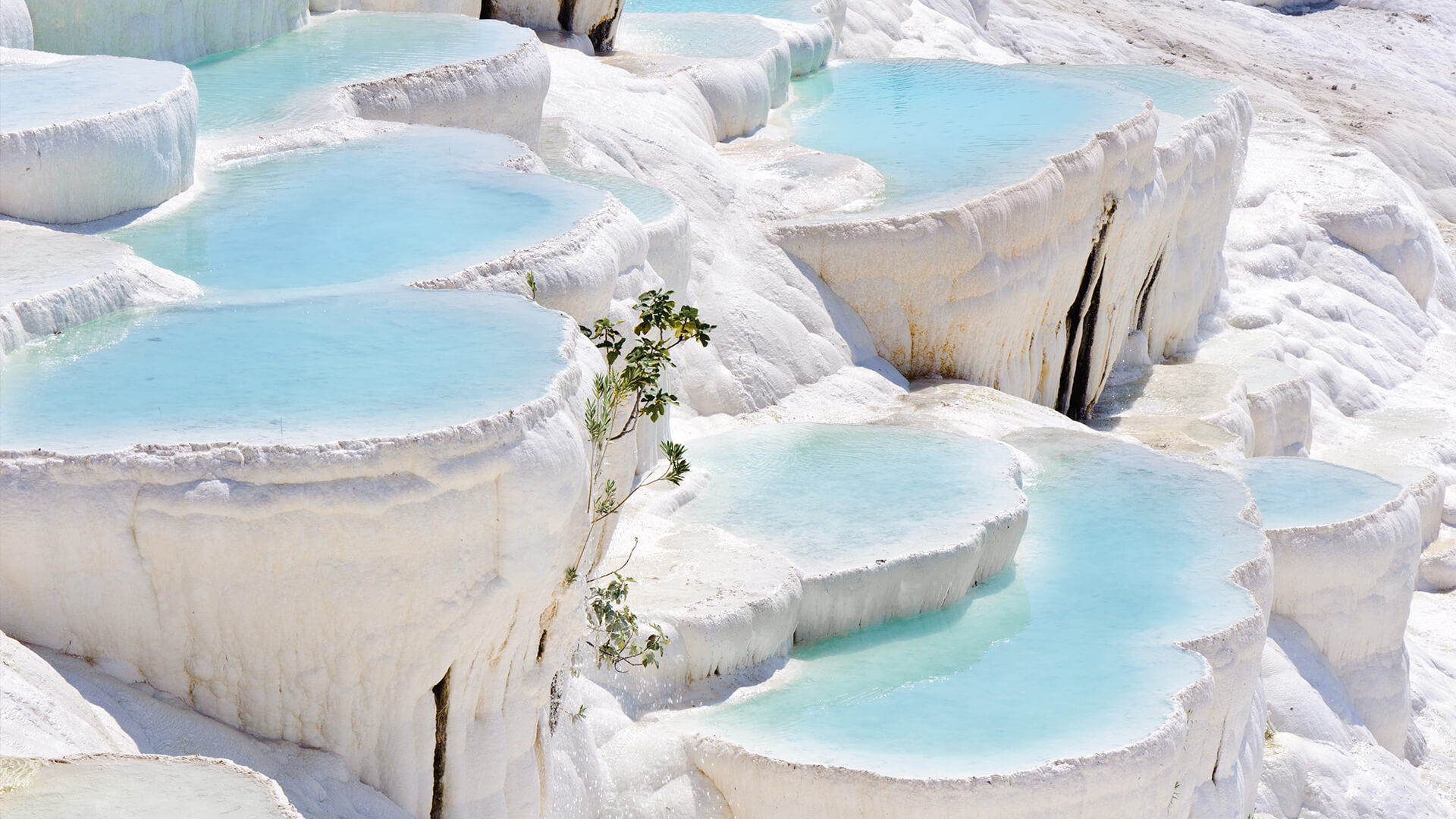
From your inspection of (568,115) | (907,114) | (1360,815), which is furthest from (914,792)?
(907,114)

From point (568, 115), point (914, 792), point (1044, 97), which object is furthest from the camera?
point (1044, 97)

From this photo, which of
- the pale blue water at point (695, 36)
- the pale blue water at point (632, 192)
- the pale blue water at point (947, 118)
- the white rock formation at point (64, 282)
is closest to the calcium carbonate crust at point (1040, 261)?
the pale blue water at point (947, 118)

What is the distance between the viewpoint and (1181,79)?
14672mm

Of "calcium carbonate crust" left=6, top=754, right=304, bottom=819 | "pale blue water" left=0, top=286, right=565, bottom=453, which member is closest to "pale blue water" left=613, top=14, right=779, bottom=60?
"pale blue water" left=0, top=286, right=565, bottom=453

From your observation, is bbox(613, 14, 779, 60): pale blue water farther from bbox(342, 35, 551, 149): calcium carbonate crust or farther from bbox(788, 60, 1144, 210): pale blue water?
bbox(342, 35, 551, 149): calcium carbonate crust

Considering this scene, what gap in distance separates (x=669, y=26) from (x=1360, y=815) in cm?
843

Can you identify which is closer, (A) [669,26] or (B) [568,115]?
(B) [568,115]

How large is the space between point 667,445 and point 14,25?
4254 millimetres

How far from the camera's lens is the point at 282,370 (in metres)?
5.04

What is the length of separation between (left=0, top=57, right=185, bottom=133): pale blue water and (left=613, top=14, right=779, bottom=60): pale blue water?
5868 mm

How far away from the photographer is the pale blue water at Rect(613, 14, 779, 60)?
1302cm

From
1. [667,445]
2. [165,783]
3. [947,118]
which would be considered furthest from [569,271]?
[947,118]

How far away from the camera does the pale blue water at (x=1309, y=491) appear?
9562mm

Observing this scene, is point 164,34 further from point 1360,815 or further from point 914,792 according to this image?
point 1360,815
